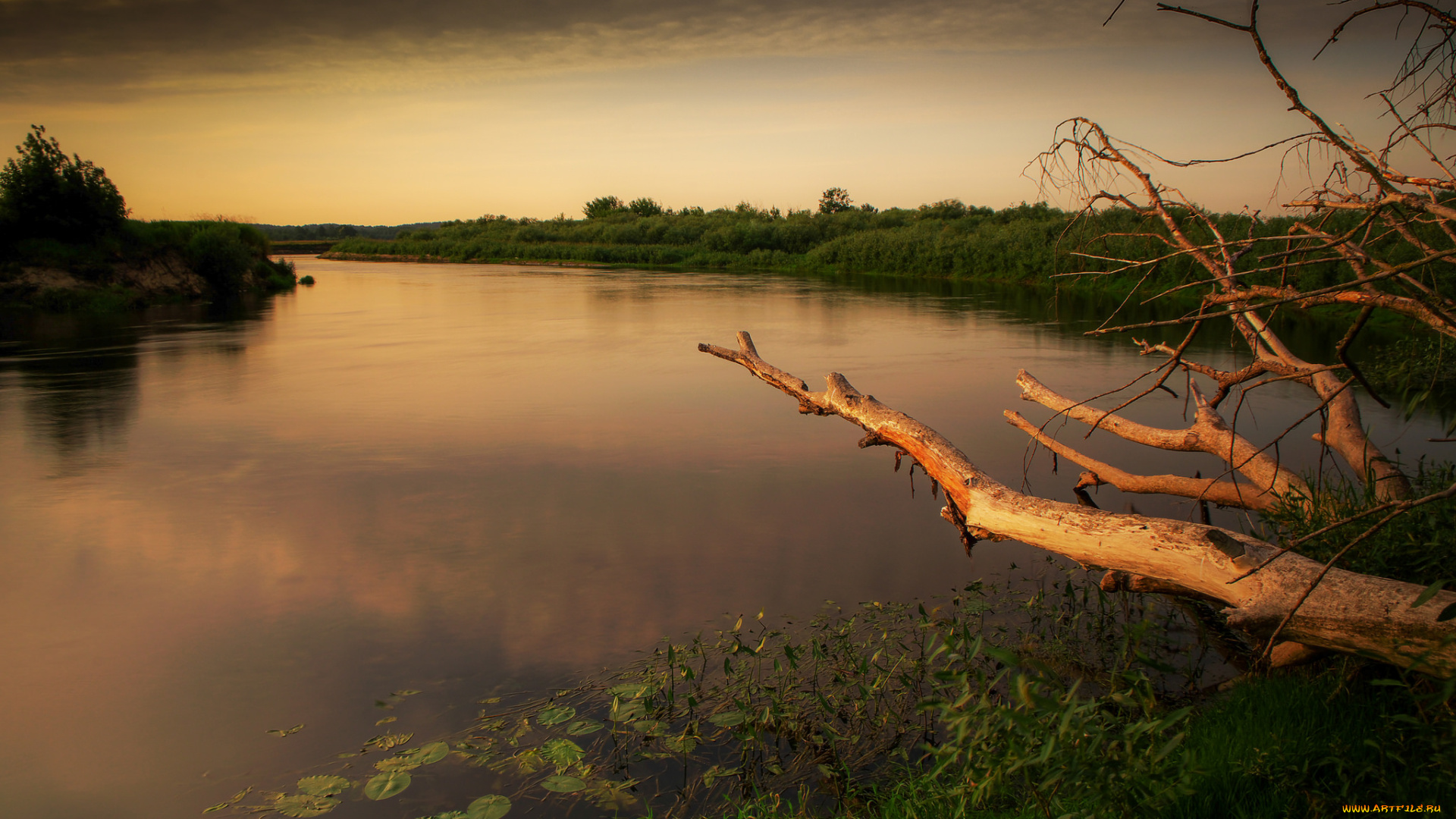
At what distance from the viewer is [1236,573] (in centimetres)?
231

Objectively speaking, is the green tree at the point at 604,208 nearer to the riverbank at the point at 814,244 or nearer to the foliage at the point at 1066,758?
the riverbank at the point at 814,244

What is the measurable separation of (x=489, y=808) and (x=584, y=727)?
0.44 meters

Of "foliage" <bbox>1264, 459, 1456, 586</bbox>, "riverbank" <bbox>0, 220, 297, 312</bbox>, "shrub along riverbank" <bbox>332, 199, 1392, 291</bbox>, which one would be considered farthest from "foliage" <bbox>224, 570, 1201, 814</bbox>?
"riverbank" <bbox>0, 220, 297, 312</bbox>

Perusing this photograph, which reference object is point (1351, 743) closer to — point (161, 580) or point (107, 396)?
point (161, 580)

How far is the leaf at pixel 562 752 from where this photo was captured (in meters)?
2.57

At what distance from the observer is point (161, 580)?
3977 millimetres

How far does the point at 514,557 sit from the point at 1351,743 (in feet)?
11.6

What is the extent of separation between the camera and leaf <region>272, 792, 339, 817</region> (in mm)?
2385

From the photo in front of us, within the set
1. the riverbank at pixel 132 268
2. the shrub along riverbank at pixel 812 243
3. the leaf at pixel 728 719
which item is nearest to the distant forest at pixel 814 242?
the shrub along riverbank at pixel 812 243

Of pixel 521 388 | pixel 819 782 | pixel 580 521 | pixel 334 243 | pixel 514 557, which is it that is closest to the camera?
pixel 819 782

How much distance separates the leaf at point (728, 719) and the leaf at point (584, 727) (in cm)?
39

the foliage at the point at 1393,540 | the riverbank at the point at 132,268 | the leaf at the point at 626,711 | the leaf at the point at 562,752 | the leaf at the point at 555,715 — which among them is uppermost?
the riverbank at the point at 132,268

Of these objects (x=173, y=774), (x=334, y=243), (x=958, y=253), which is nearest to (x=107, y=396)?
(x=173, y=774)

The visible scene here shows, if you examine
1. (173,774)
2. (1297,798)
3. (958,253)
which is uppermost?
(958,253)
